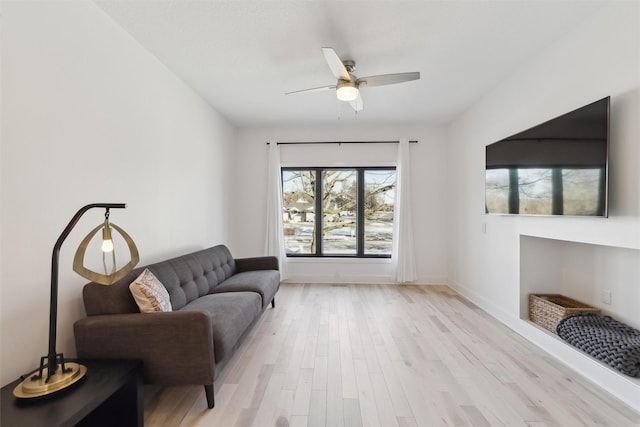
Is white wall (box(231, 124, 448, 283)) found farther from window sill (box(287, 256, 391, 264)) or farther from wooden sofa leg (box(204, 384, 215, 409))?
wooden sofa leg (box(204, 384, 215, 409))

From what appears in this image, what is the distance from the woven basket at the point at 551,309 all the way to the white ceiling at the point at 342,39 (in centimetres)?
230

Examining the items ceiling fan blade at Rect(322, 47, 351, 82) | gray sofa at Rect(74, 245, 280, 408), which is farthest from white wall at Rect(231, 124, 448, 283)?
gray sofa at Rect(74, 245, 280, 408)

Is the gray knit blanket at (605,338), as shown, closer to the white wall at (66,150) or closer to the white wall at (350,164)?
the white wall at (350,164)

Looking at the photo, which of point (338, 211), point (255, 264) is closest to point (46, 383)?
point (255, 264)

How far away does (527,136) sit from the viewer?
2594 mm

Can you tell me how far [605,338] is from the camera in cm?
199

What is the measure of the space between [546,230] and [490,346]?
116 cm

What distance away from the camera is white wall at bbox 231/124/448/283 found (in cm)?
466

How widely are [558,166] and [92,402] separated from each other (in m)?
3.35

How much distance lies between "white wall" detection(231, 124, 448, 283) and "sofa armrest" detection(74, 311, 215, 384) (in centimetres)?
300

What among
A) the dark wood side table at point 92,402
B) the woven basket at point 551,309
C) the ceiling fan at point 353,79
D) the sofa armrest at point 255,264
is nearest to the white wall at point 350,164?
the sofa armrest at point 255,264

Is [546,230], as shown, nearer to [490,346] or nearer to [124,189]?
[490,346]

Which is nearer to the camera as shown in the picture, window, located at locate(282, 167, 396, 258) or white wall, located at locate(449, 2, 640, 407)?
white wall, located at locate(449, 2, 640, 407)

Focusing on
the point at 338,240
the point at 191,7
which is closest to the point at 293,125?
the point at 338,240
